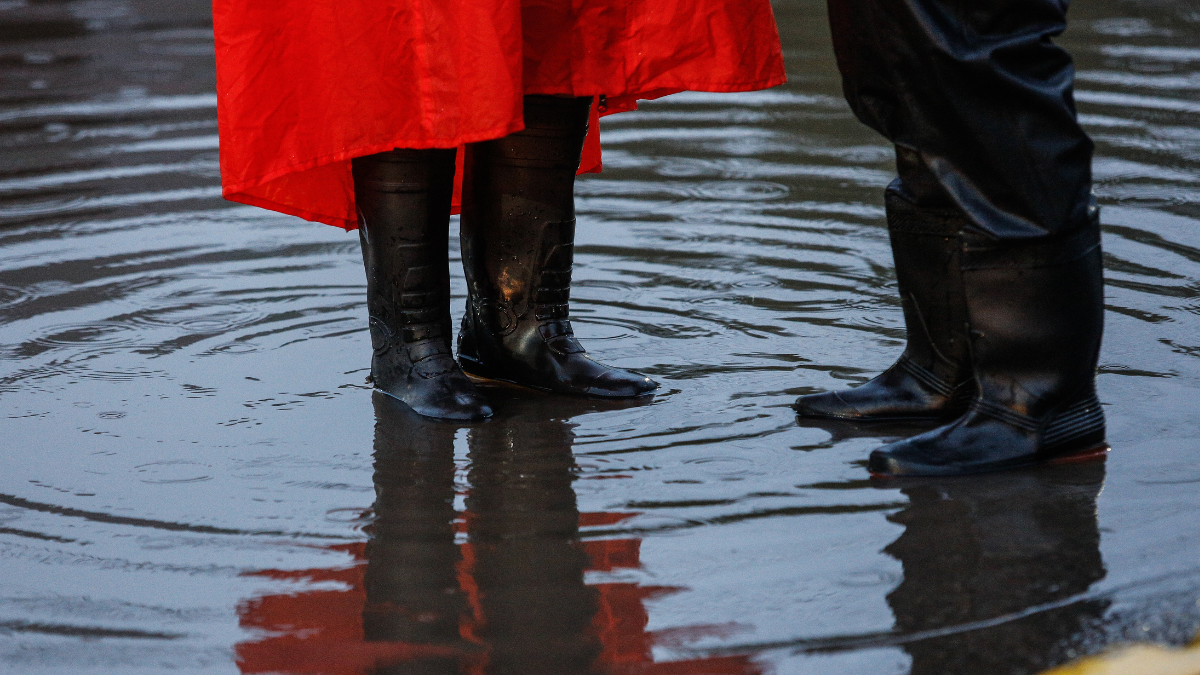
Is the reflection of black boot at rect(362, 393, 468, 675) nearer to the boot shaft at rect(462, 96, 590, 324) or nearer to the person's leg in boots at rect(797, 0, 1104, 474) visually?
the boot shaft at rect(462, 96, 590, 324)

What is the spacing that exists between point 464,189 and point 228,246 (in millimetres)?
993

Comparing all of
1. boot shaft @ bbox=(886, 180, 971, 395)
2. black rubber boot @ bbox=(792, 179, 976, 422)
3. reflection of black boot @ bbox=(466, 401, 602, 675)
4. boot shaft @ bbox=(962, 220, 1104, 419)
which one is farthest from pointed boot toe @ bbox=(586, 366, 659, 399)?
boot shaft @ bbox=(962, 220, 1104, 419)

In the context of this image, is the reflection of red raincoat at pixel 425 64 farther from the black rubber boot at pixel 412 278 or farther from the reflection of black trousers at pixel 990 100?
the reflection of black trousers at pixel 990 100

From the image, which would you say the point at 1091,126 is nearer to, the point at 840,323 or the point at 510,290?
the point at 840,323

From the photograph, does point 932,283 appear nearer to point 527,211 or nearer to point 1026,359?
point 1026,359

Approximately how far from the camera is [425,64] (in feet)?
5.76

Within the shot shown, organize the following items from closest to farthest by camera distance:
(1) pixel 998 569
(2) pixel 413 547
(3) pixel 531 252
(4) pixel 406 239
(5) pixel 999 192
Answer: (1) pixel 998 569 < (2) pixel 413 547 < (5) pixel 999 192 < (4) pixel 406 239 < (3) pixel 531 252

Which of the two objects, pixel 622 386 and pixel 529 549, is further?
pixel 622 386

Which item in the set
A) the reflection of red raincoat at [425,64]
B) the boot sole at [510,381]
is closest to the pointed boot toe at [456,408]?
the boot sole at [510,381]

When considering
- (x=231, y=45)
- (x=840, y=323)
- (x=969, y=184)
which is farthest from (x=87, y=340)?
(x=969, y=184)

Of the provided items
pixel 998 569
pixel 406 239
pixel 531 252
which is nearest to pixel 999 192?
pixel 998 569

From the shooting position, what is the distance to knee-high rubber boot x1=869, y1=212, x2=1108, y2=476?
66.1 inches

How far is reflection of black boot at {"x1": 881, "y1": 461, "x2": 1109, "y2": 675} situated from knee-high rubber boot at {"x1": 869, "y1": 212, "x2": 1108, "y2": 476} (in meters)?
0.03

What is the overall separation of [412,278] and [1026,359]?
894 mm
